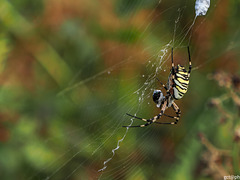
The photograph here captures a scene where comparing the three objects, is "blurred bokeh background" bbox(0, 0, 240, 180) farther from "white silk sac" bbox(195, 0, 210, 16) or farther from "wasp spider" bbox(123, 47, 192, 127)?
"white silk sac" bbox(195, 0, 210, 16)

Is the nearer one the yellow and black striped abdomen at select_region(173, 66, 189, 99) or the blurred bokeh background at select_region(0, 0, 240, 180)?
the yellow and black striped abdomen at select_region(173, 66, 189, 99)

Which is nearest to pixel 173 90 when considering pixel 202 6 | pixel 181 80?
pixel 181 80

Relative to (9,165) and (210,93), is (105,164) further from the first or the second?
(210,93)

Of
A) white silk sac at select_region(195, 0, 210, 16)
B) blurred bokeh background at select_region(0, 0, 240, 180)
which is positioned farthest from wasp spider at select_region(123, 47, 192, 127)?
white silk sac at select_region(195, 0, 210, 16)

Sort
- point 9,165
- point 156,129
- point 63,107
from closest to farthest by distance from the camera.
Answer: point 9,165, point 63,107, point 156,129

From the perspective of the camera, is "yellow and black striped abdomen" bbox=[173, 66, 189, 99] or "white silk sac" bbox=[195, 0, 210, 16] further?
"white silk sac" bbox=[195, 0, 210, 16]

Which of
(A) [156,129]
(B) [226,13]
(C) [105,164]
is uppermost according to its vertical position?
(B) [226,13]

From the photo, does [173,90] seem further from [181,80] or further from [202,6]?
[202,6]

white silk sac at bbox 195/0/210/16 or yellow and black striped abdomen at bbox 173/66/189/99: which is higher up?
white silk sac at bbox 195/0/210/16

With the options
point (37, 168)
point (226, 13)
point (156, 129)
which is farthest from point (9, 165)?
point (226, 13)
